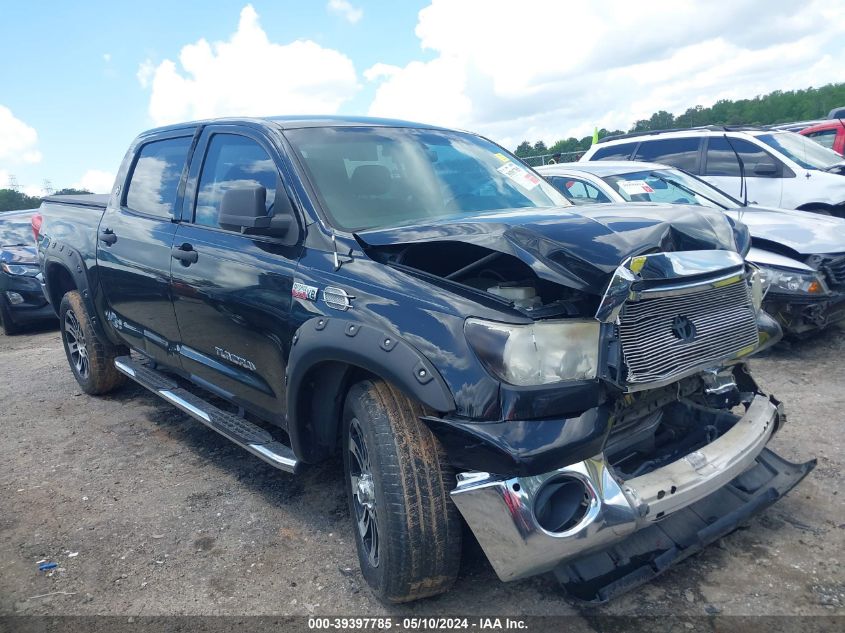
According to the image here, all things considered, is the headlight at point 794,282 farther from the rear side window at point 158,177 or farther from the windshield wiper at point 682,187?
the rear side window at point 158,177

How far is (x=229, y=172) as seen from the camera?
145 inches

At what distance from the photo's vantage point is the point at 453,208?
3287mm

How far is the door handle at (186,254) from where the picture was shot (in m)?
3.68

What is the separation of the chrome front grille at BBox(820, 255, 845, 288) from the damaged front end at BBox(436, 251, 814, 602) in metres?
2.66

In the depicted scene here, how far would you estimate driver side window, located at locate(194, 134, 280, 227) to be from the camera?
11.0ft

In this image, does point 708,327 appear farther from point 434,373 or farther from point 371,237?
point 371,237

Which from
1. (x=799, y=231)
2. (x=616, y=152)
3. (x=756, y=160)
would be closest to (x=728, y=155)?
(x=756, y=160)

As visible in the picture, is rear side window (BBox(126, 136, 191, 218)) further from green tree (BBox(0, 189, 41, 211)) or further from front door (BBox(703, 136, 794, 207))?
green tree (BBox(0, 189, 41, 211))

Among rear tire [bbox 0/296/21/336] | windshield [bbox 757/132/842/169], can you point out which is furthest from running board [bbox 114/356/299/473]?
windshield [bbox 757/132/842/169]

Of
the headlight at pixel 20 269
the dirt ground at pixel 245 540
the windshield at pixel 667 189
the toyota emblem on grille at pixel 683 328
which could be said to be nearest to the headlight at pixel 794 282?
the dirt ground at pixel 245 540

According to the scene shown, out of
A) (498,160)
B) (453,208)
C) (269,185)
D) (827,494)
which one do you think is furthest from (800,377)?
(269,185)

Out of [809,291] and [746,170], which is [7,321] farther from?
[746,170]

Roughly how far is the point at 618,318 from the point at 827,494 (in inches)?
71.7

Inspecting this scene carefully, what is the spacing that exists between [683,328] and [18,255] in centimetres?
962
